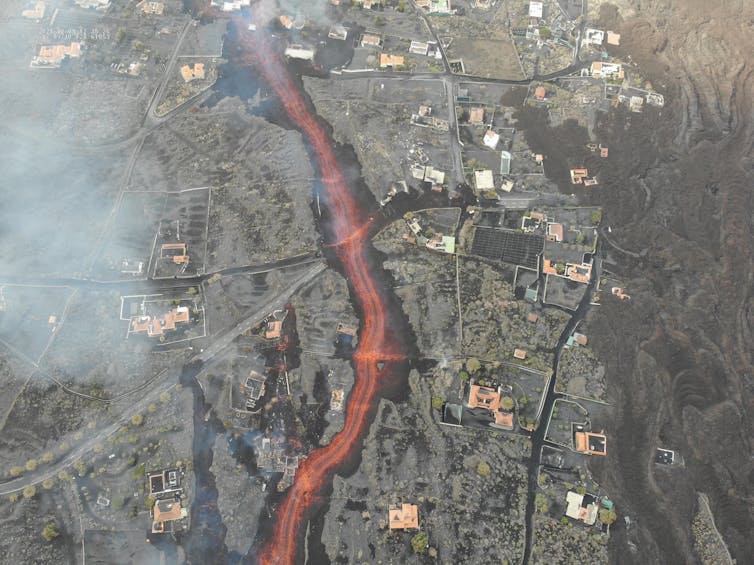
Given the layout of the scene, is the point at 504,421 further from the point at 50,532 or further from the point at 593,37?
the point at 593,37

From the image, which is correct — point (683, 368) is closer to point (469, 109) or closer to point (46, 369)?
point (469, 109)

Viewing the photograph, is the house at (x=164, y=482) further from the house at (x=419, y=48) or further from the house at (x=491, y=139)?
the house at (x=419, y=48)

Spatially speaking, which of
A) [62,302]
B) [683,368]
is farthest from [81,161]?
[683,368]

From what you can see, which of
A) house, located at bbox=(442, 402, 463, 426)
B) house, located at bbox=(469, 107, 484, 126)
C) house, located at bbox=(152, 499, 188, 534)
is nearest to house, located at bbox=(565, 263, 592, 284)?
house, located at bbox=(442, 402, 463, 426)

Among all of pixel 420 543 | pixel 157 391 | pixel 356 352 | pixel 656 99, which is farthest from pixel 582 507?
pixel 656 99

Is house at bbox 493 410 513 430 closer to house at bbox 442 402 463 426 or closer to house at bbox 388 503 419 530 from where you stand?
house at bbox 442 402 463 426

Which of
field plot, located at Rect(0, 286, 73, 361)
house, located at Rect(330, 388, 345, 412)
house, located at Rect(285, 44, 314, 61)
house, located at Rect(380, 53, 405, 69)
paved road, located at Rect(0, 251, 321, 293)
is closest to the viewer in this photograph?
house, located at Rect(330, 388, 345, 412)
